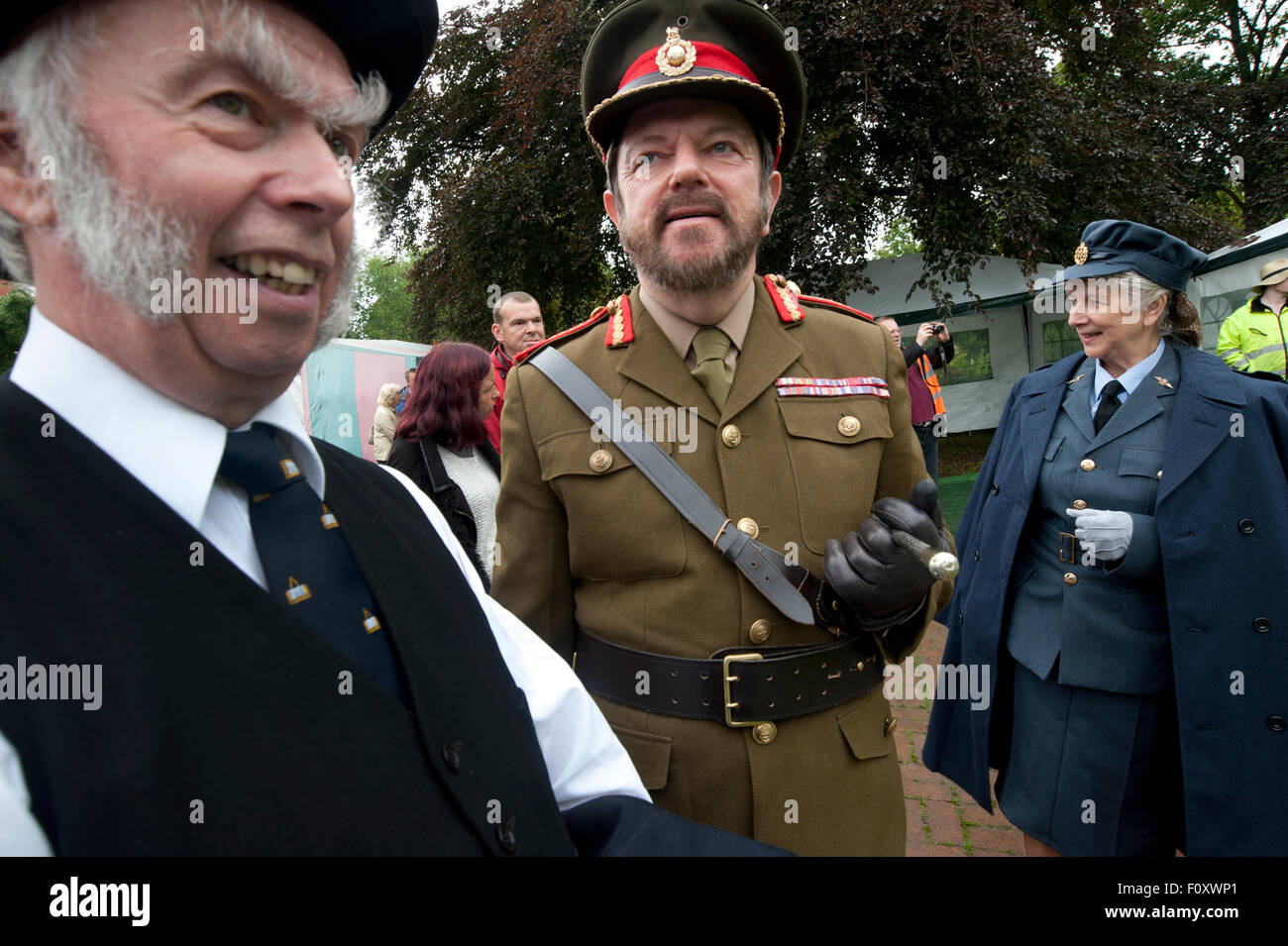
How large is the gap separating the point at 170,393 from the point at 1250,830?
10.1ft

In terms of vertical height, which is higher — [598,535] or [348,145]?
[348,145]

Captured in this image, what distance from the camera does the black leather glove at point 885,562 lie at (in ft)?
5.44

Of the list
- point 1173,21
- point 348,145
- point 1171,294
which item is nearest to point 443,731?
point 348,145

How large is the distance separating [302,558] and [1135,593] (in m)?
2.64

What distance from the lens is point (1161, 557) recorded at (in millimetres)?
2461

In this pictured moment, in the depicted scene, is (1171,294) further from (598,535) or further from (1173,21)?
(1173,21)

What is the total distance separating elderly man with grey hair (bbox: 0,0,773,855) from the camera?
718mm

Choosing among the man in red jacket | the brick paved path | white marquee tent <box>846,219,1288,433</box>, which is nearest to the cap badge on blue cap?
the brick paved path

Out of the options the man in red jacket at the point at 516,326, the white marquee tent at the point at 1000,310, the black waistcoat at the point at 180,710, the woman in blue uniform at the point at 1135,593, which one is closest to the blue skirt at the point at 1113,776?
the woman in blue uniform at the point at 1135,593

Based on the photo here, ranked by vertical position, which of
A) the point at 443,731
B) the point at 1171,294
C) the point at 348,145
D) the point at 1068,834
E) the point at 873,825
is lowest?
the point at 1068,834

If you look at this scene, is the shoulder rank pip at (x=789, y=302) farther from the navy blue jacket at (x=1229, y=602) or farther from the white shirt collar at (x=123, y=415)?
the white shirt collar at (x=123, y=415)

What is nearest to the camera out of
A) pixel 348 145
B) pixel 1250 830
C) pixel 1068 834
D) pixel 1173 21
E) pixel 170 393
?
pixel 170 393

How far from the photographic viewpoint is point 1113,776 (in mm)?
2521

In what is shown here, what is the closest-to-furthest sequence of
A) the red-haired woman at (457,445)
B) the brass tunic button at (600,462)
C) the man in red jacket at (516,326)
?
the brass tunic button at (600,462) → the red-haired woman at (457,445) → the man in red jacket at (516,326)
